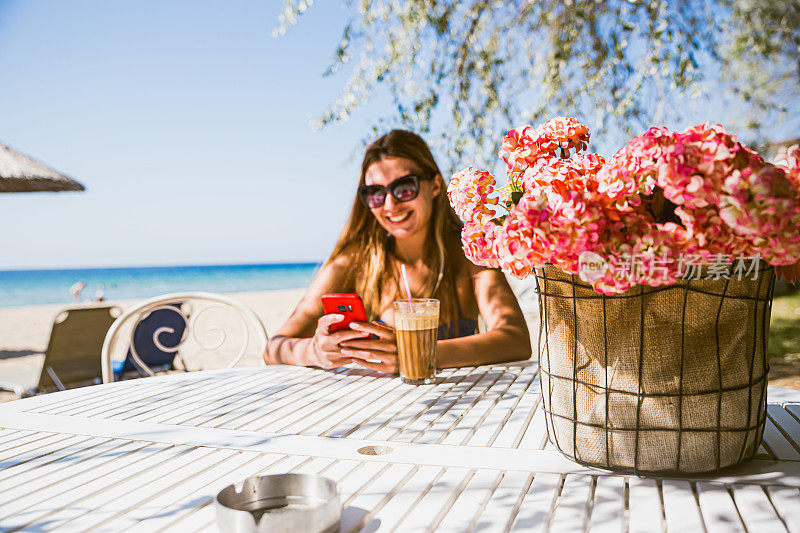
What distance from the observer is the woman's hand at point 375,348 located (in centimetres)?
155

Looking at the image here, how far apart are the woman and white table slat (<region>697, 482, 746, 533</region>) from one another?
1164mm

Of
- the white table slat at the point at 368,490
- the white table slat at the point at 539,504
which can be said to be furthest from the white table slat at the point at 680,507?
the white table slat at the point at 368,490

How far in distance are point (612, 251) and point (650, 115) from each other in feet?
14.1

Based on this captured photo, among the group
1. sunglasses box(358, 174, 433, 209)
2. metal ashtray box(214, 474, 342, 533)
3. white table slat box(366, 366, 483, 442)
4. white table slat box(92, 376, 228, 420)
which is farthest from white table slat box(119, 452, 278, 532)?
sunglasses box(358, 174, 433, 209)

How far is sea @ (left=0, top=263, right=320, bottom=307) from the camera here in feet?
106

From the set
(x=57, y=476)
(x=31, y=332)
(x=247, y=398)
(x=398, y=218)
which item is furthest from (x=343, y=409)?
(x=31, y=332)

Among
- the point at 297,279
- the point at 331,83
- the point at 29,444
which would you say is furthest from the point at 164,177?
the point at 29,444

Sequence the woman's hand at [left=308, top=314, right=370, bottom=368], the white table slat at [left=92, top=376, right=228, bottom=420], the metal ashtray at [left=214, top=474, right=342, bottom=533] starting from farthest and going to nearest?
the woman's hand at [left=308, top=314, right=370, bottom=368] → the white table slat at [left=92, top=376, right=228, bottom=420] → the metal ashtray at [left=214, top=474, right=342, bottom=533]

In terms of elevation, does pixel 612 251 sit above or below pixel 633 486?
above

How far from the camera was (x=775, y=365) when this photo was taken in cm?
612

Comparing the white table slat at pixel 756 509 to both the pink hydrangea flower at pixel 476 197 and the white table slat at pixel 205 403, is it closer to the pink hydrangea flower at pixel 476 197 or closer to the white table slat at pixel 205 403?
the pink hydrangea flower at pixel 476 197

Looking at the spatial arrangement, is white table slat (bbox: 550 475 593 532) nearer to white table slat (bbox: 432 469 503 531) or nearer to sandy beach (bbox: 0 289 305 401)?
white table slat (bbox: 432 469 503 531)

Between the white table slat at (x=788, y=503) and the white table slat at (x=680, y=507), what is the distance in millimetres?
96

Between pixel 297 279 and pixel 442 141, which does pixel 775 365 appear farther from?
pixel 297 279
